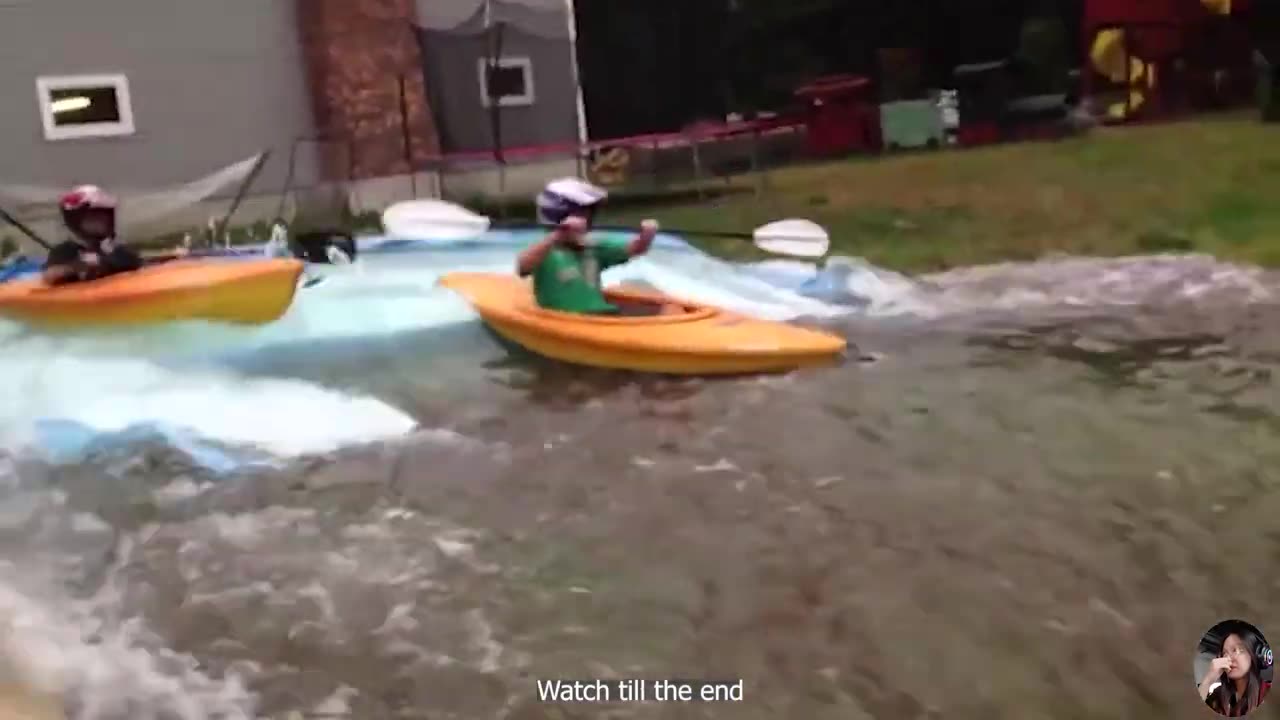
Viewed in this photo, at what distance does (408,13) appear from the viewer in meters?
1.01

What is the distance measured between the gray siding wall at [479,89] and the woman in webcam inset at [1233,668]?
2.08ft

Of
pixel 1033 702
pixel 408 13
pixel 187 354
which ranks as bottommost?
pixel 1033 702

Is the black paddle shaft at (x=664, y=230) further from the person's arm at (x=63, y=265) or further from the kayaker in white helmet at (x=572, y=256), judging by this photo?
the person's arm at (x=63, y=265)

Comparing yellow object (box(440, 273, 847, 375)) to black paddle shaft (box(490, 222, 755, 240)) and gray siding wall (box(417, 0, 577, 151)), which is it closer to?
black paddle shaft (box(490, 222, 755, 240))

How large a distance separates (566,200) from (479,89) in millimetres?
213

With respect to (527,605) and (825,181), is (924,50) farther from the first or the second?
(527,605)

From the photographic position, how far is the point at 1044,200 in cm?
88

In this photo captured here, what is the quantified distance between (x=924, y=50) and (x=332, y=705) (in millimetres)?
681

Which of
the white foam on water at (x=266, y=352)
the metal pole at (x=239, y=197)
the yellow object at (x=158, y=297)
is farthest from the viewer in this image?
the metal pole at (x=239, y=197)

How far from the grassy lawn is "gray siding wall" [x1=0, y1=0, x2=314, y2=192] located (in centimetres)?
28

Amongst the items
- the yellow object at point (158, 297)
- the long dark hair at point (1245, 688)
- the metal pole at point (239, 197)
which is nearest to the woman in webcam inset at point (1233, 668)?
the long dark hair at point (1245, 688)

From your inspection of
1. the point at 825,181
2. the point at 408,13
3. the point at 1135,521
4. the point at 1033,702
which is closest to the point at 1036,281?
the point at 825,181

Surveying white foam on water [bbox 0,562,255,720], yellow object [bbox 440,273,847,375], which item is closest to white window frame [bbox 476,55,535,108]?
yellow object [bbox 440,273,847,375]

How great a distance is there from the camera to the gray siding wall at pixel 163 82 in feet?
2.55
